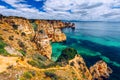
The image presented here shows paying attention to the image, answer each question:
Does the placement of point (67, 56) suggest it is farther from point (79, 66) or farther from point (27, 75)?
point (27, 75)

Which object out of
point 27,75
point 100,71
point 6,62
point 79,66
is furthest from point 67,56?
point 27,75

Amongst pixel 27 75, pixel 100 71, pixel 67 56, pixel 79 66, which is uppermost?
pixel 27 75

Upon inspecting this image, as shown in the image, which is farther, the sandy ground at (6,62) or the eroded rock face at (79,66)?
the eroded rock face at (79,66)

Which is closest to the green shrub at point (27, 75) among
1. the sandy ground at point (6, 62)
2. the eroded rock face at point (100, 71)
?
the sandy ground at point (6, 62)

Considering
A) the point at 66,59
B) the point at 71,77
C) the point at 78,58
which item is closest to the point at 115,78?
the point at 78,58

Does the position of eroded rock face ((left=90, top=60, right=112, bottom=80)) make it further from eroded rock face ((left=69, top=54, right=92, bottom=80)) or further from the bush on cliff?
the bush on cliff

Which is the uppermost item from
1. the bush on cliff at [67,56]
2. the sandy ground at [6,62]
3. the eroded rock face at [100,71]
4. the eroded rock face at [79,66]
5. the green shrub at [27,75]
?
the sandy ground at [6,62]

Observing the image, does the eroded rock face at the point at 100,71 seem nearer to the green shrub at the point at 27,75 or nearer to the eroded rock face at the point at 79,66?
the eroded rock face at the point at 79,66

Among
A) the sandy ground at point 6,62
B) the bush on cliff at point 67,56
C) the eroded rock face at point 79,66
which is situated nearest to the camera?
the sandy ground at point 6,62

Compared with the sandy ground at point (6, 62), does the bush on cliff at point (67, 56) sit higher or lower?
lower

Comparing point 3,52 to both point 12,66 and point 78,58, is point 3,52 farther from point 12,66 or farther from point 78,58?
point 78,58

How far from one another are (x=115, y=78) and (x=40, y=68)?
104 ft

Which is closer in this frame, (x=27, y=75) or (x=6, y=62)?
(x=27, y=75)

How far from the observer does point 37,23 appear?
15338 centimetres
